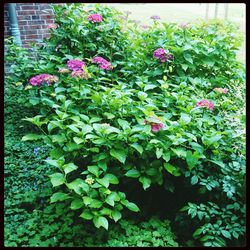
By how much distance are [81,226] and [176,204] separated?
659 mm

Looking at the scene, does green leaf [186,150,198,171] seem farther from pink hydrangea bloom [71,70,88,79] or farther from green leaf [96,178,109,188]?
pink hydrangea bloom [71,70,88,79]

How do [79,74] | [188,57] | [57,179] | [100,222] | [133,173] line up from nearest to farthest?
[100,222], [57,179], [133,173], [79,74], [188,57]

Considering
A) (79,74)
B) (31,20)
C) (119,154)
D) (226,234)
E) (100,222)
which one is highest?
(31,20)

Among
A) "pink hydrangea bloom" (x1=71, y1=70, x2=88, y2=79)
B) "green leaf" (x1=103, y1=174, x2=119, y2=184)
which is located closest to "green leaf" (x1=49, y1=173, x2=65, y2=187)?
"green leaf" (x1=103, y1=174, x2=119, y2=184)

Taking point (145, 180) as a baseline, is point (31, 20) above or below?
above

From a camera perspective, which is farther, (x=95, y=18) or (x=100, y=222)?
(x=95, y=18)

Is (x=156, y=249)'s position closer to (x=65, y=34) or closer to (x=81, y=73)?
(x=81, y=73)

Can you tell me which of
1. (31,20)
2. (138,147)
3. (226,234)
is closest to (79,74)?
(138,147)

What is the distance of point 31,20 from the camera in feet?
14.2

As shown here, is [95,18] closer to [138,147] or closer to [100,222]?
[138,147]

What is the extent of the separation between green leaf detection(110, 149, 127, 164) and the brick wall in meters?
2.88

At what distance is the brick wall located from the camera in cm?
425

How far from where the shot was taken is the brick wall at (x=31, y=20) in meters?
4.25

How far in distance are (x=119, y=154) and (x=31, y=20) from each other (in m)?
3.21
